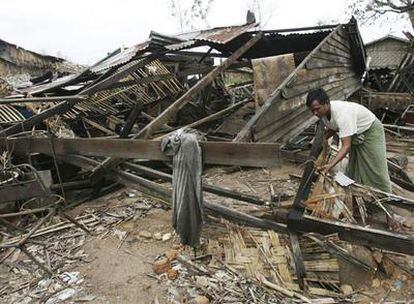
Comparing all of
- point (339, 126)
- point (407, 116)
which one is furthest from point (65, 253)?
point (407, 116)

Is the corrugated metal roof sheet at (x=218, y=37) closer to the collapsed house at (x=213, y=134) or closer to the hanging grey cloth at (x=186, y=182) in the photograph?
the collapsed house at (x=213, y=134)

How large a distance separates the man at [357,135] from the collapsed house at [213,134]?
1.42ft

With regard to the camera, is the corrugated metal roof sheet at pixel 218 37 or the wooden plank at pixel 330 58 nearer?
the corrugated metal roof sheet at pixel 218 37

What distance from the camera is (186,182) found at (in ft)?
12.3

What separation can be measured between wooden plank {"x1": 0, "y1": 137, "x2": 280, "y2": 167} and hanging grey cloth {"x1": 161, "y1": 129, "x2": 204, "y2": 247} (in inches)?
5.0

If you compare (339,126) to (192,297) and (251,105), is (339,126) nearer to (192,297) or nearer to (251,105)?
(192,297)

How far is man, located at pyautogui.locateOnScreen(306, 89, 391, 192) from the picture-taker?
4344 millimetres

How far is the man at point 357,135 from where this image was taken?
434cm

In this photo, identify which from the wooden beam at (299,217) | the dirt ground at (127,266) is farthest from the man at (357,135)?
the dirt ground at (127,266)

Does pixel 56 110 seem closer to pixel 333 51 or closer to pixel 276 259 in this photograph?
pixel 276 259

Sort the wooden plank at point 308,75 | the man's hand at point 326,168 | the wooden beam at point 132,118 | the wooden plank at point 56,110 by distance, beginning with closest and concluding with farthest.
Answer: the man's hand at point 326,168
the wooden beam at point 132,118
the wooden plank at point 308,75
the wooden plank at point 56,110

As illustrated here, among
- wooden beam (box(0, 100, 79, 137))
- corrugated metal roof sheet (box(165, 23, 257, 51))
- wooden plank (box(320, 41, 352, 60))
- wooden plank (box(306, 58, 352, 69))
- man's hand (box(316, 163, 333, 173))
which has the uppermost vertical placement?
corrugated metal roof sheet (box(165, 23, 257, 51))

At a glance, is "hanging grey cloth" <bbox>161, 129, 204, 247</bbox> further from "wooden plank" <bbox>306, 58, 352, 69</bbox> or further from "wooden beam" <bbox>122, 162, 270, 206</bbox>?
"wooden plank" <bbox>306, 58, 352, 69</bbox>

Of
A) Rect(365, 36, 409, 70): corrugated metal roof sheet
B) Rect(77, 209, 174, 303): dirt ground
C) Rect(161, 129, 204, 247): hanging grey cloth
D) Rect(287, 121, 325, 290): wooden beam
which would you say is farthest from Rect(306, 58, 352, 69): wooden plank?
Rect(365, 36, 409, 70): corrugated metal roof sheet
